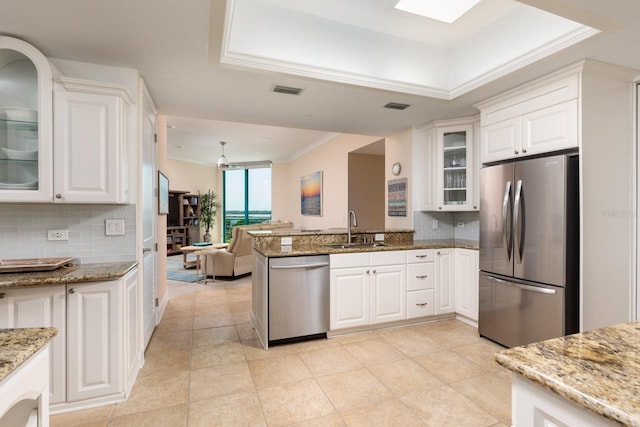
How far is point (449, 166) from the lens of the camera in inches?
150

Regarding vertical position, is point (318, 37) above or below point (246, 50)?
above

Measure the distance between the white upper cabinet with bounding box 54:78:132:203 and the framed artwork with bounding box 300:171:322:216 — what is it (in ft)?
16.1

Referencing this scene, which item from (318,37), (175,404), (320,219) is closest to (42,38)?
(318,37)

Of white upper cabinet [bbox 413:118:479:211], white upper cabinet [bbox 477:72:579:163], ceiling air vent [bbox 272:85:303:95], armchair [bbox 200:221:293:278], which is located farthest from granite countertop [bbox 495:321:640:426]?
armchair [bbox 200:221:293:278]

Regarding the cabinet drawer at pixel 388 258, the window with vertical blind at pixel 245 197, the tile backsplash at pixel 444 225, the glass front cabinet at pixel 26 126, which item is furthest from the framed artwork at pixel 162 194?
the window with vertical blind at pixel 245 197

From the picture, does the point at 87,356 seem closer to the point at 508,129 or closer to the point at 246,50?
the point at 246,50

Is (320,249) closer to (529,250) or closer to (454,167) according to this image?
(529,250)

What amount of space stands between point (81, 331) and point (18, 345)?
52.1 inches

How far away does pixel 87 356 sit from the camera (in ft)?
6.61

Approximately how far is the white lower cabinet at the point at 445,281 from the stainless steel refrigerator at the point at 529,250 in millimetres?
516

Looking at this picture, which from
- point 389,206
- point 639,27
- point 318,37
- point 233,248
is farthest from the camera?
point 233,248

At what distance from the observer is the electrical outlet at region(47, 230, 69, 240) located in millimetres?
2316

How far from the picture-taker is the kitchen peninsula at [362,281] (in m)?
3.01

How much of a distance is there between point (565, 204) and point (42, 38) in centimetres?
375
